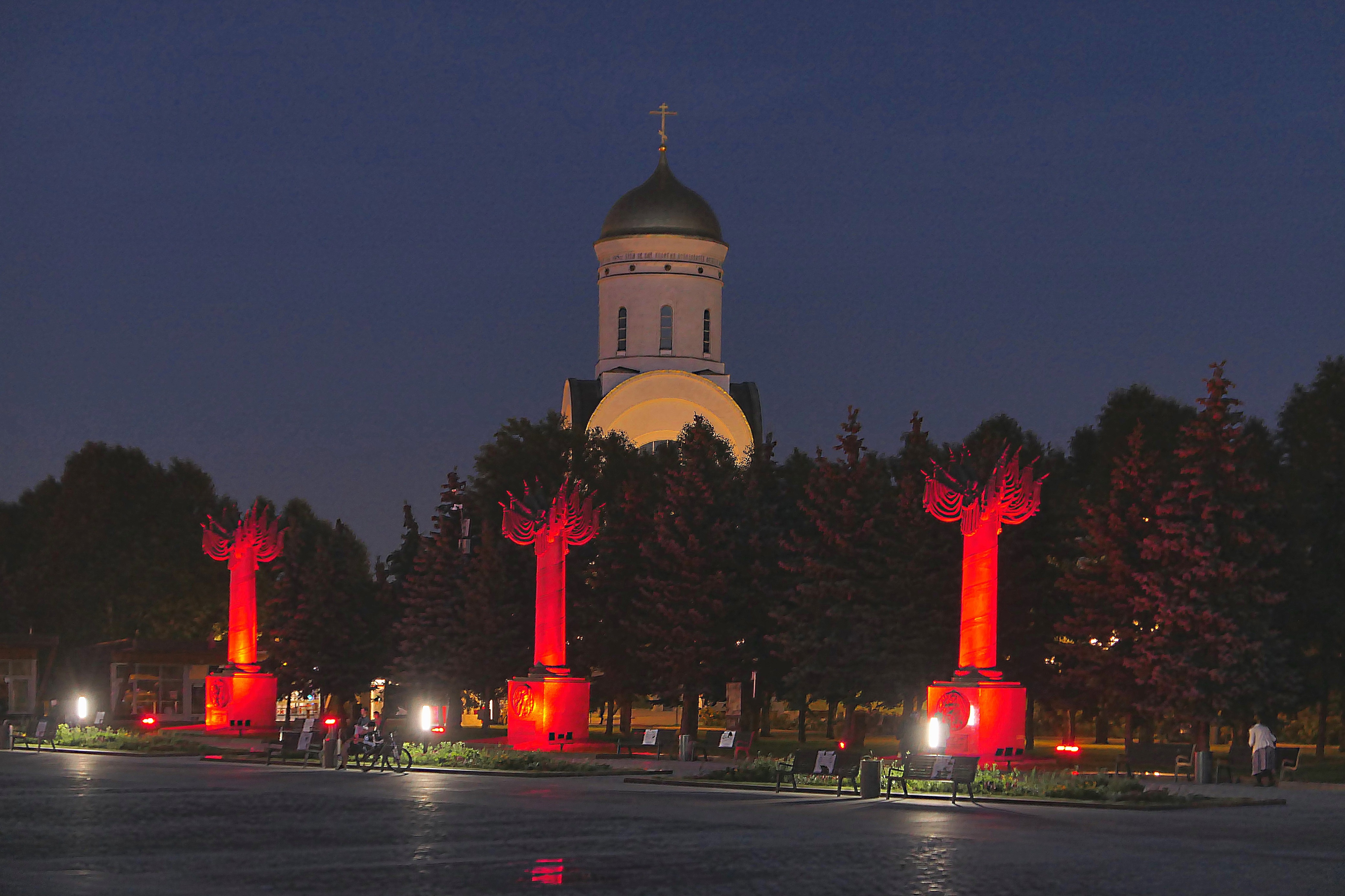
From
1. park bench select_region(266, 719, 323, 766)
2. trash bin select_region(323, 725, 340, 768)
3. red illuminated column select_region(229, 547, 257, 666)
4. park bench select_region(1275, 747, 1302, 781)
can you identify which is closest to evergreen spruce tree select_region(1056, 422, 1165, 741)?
park bench select_region(1275, 747, 1302, 781)

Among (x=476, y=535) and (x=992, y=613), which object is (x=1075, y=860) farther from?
(x=476, y=535)

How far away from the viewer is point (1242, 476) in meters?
37.5

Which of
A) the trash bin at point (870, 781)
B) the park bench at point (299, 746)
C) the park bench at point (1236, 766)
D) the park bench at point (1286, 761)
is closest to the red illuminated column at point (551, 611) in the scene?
the park bench at point (299, 746)

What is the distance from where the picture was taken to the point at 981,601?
1417 inches

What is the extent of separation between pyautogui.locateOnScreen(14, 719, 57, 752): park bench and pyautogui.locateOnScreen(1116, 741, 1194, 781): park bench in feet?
76.0

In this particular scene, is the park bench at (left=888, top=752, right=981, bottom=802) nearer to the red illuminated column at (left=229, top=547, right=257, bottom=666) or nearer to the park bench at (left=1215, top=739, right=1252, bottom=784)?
the park bench at (left=1215, top=739, right=1252, bottom=784)

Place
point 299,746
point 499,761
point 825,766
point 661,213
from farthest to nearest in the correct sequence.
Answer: point 661,213
point 299,746
point 499,761
point 825,766

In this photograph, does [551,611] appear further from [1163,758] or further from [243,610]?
[1163,758]

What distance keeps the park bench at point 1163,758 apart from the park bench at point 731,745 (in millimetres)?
7318

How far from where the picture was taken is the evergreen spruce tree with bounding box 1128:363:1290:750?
3666 cm

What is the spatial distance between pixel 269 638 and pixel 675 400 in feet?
62.2

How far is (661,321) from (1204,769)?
41532mm

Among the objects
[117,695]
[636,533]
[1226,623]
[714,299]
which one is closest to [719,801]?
[1226,623]

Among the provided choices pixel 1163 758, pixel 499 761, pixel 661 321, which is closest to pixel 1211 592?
pixel 1163 758
